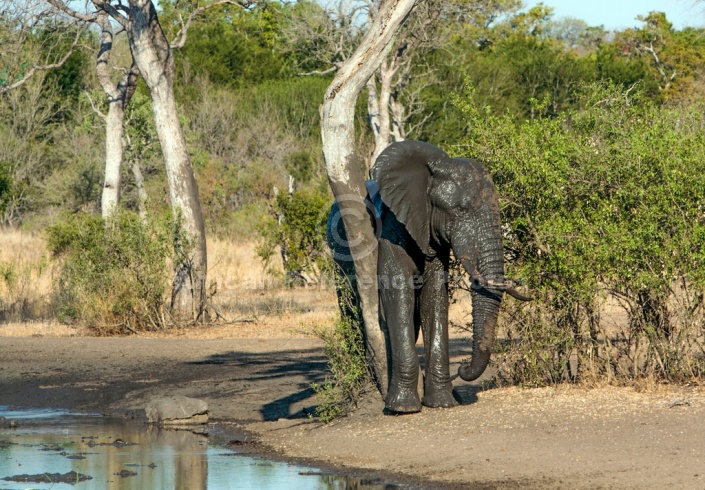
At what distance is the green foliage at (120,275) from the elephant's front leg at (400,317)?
7915 millimetres

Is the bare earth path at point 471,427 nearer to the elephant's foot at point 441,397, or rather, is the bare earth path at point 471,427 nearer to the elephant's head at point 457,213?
the elephant's foot at point 441,397

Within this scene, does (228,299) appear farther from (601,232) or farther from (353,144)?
(601,232)

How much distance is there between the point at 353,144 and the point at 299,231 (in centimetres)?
1241

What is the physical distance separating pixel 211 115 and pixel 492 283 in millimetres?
A: 31253

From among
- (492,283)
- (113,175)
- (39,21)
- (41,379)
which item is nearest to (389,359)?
(492,283)

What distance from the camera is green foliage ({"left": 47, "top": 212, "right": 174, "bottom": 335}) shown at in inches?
626

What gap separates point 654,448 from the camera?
7273mm

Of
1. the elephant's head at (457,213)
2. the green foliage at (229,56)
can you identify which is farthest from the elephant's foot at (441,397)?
the green foliage at (229,56)

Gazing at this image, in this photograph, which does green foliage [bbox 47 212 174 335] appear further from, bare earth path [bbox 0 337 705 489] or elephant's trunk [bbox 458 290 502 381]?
elephant's trunk [bbox 458 290 502 381]

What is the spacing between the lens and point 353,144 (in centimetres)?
875

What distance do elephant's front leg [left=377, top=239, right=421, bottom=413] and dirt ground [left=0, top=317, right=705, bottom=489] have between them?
8.3 inches

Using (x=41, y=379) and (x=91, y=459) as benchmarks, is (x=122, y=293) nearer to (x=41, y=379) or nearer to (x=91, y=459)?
(x=41, y=379)

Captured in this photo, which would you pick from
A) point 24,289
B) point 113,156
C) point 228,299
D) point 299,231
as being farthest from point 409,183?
point 24,289

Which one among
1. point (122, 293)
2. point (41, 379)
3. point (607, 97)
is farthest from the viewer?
point (122, 293)
